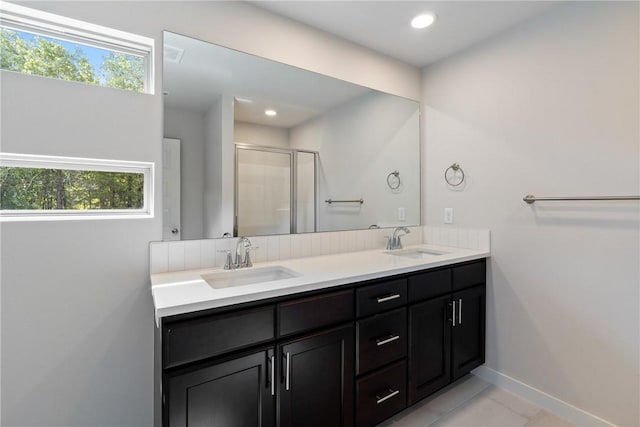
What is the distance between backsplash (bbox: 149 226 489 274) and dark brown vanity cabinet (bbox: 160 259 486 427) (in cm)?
43

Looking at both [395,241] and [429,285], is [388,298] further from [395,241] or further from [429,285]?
[395,241]

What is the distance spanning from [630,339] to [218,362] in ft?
6.72

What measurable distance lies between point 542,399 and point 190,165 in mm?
2560

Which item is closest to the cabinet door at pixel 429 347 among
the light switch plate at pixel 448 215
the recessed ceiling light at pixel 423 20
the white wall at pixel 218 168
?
the light switch plate at pixel 448 215

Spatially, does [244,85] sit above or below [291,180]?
above

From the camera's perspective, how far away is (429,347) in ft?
5.95

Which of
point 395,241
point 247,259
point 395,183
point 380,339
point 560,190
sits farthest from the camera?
point 395,183

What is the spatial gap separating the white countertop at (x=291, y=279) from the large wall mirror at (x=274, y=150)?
25 centimetres

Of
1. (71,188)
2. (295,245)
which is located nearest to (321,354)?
(295,245)

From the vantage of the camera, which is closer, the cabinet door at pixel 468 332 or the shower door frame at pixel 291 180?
the shower door frame at pixel 291 180

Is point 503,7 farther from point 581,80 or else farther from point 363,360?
point 363,360

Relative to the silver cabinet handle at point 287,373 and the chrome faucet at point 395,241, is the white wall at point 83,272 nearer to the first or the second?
the silver cabinet handle at point 287,373

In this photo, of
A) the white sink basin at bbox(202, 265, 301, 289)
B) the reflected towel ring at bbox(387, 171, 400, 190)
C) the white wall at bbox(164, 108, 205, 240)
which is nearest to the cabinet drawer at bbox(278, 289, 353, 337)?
the white sink basin at bbox(202, 265, 301, 289)

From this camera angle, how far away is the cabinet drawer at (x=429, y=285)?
5.66 ft
